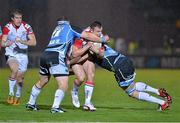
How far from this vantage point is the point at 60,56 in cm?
1288

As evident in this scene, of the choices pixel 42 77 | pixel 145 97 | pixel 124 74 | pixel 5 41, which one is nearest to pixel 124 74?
pixel 124 74

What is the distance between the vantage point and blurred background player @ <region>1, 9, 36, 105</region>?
1493 centimetres

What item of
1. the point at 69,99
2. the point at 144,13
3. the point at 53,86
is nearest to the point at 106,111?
the point at 69,99

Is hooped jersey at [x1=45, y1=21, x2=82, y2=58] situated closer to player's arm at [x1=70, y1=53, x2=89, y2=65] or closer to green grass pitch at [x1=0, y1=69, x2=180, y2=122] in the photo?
player's arm at [x1=70, y1=53, x2=89, y2=65]

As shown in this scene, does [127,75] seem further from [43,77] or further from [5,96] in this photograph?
[5,96]

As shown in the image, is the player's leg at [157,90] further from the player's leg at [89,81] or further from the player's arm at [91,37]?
the player's arm at [91,37]

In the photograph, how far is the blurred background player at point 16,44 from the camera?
14.9 metres

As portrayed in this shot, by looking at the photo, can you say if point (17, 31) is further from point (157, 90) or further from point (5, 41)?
point (157, 90)

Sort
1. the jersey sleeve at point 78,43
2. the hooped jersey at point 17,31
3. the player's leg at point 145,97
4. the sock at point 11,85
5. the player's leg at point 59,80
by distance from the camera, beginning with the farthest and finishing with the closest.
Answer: the sock at point 11,85, the hooped jersey at point 17,31, the jersey sleeve at point 78,43, the player's leg at point 145,97, the player's leg at point 59,80

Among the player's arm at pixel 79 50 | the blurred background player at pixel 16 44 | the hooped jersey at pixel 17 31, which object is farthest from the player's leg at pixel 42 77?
the hooped jersey at pixel 17 31

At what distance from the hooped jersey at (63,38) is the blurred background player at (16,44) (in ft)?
5.51

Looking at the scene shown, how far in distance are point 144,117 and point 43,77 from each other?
2199 mm

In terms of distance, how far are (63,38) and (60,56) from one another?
1.16 ft

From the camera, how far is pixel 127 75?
44.1ft
